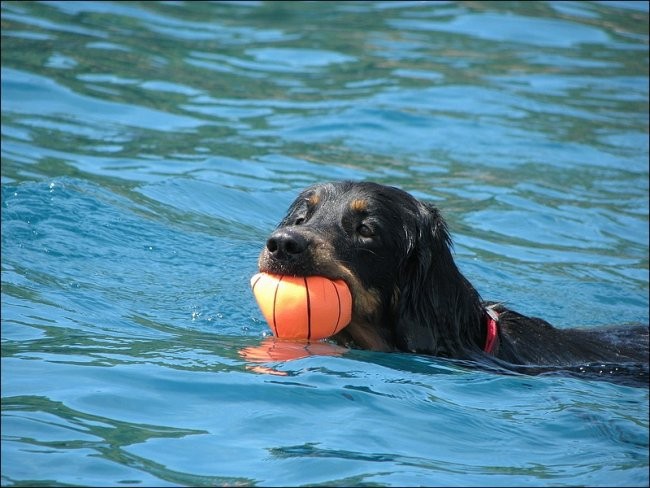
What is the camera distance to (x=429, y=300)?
22.4 feet

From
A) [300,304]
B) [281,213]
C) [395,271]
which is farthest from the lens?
[281,213]

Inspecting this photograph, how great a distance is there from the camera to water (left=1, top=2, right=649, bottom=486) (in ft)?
16.7

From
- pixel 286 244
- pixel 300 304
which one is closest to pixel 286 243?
pixel 286 244

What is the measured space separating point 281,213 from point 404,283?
3.96 meters

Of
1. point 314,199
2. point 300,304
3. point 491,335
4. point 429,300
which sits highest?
point 314,199

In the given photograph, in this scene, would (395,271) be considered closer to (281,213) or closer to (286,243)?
(286,243)

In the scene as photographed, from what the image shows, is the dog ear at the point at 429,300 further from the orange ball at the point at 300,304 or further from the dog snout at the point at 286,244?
the dog snout at the point at 286,244

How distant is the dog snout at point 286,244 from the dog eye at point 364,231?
0.51m

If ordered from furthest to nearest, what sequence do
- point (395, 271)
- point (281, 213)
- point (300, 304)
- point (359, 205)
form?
point (281, 213) → point (395, 271) → point (359, 205) → point (300, 304)

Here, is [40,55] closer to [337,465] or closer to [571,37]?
[571,37]

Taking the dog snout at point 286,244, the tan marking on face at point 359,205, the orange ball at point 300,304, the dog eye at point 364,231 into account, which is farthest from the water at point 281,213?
the tan marking on face at point 359,205

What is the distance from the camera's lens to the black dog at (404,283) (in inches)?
266

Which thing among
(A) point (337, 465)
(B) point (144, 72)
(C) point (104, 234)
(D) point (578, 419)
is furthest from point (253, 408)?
(B) point (144, 72)

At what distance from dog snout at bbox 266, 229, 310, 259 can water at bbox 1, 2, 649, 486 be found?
1.89 ft
